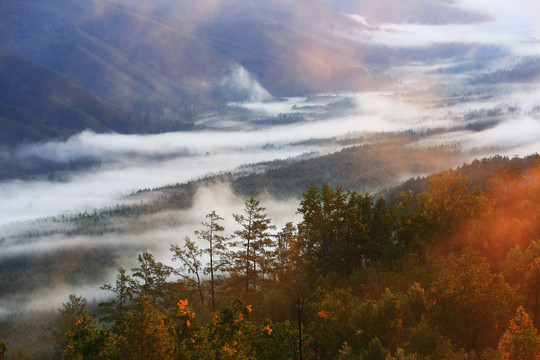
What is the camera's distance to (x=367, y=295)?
2756 inches

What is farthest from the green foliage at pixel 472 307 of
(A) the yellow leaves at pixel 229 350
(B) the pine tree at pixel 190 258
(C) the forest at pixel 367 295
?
(B) the pine tree at pixel 190 258

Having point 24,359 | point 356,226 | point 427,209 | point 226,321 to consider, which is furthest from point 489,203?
point 24,359

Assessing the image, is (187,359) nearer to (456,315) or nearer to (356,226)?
(456,315)

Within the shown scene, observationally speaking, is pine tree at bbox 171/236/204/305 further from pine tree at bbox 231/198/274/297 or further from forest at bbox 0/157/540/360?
pine tree at bbox 231/198/274/297

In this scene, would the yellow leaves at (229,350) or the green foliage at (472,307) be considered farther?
the green foliage at (472,307)

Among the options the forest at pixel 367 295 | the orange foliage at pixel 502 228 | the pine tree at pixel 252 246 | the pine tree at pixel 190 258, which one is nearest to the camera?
the forest at pixel 367 295

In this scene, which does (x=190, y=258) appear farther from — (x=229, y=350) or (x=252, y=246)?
(x=229, y=350)

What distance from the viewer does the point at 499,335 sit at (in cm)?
5228

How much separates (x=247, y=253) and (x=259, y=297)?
11.6 m

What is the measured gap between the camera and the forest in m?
42.8

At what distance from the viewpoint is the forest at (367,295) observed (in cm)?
4284

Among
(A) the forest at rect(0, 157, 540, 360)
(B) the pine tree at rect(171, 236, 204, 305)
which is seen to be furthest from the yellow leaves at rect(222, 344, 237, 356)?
(B) the pine tree at rect(171, 236, 204, 305)

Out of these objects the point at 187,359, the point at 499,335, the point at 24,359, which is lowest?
the point at 24,359

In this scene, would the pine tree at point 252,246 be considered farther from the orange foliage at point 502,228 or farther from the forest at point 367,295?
the orange foliage at point 502,228
